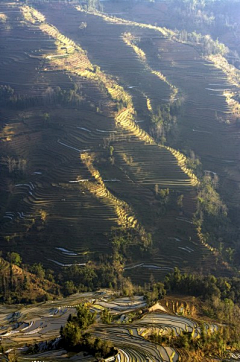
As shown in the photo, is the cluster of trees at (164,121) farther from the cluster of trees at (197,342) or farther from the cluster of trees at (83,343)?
the cluster of trees at (83,343)

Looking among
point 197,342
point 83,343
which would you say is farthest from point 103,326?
point 197,342

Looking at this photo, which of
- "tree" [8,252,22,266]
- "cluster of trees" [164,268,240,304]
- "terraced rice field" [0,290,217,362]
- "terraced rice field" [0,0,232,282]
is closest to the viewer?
"terraced rice field" [0,290,217,362]

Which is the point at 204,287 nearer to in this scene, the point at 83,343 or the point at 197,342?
the point at 197,342

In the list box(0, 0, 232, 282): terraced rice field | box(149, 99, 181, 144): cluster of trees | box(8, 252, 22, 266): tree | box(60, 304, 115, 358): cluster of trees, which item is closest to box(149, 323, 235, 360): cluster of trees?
box(60, 304, 115, 358): cluster of trees

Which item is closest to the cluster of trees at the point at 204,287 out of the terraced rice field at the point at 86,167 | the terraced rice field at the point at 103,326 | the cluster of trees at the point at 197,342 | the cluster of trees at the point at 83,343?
the terraced rice field at the point at 103,326

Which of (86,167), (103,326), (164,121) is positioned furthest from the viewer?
(164,121)

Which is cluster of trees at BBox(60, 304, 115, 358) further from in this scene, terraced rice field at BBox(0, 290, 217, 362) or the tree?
the tree

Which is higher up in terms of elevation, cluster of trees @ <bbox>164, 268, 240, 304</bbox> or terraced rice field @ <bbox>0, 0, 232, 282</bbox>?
terraced rice field @ <bbox>0, 0, 232, 282</bbox>

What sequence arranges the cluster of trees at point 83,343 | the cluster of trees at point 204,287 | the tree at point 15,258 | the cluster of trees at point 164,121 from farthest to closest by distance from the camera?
the cluster of trees at point 164,121 < the tree at point 15,258 < the cluster of trees at point 204,287 < the cluster of trees at point 83,343

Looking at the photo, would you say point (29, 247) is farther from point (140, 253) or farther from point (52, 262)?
point (140, 253)

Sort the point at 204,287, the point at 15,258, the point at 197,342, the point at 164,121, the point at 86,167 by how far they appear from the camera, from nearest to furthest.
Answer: the point at 197,342 → the point at 204,287 → the point at 15,258 → the point at 86,167 → the point at 164,121

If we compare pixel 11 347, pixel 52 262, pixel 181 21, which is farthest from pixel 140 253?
pixel 181 21
